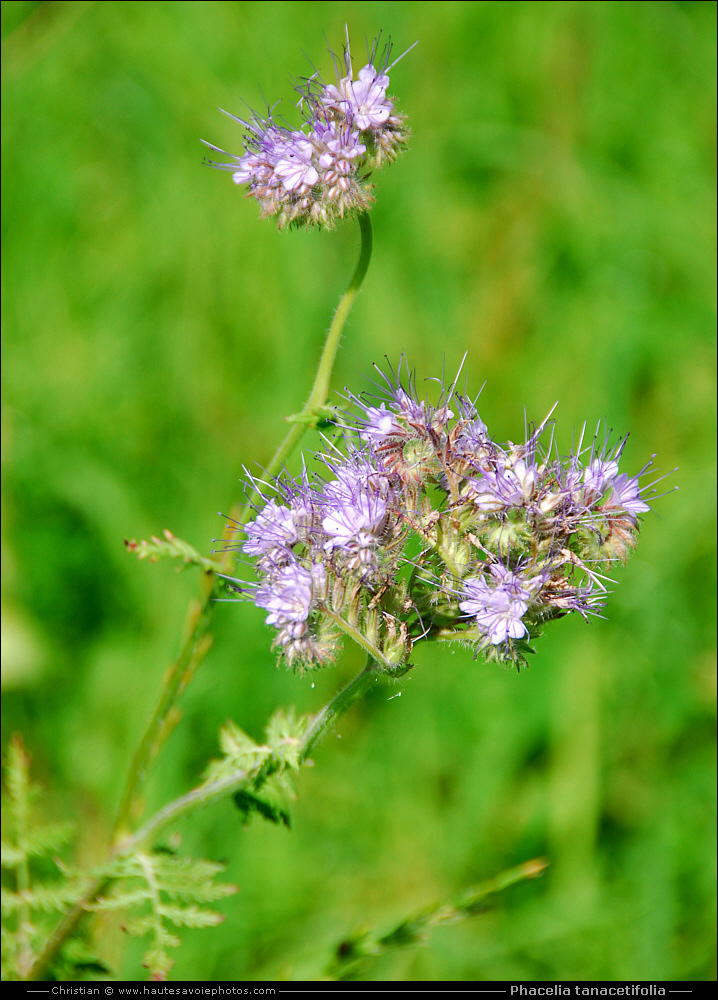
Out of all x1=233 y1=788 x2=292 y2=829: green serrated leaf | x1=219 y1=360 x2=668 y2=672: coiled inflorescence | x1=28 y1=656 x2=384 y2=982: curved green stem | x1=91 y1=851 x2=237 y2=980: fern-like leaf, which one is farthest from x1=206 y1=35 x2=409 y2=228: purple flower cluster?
x1=91 y1=851 x2=237 y2=980: fern-like leaf

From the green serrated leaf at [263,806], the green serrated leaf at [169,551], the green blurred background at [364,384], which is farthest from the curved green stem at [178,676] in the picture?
the green blurred background at [364,384]

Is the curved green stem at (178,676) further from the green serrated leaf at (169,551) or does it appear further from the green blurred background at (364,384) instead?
the green blurred background at (364,384)

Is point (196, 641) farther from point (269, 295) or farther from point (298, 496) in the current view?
point (269, 295)

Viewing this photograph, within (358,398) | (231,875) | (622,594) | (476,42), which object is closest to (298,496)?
(358,398)

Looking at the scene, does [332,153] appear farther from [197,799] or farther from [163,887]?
[163,887]

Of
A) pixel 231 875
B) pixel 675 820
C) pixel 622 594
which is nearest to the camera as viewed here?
pixel 231 875
